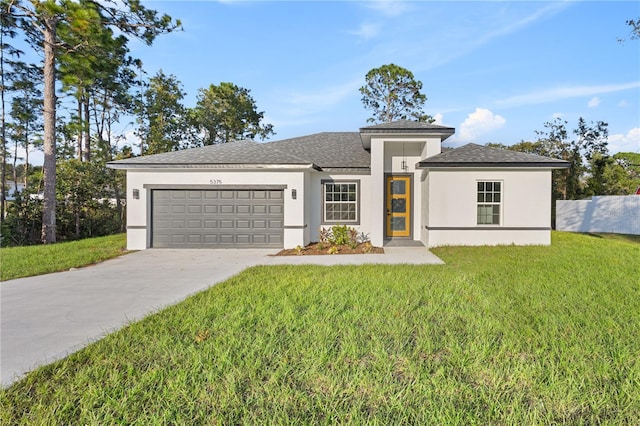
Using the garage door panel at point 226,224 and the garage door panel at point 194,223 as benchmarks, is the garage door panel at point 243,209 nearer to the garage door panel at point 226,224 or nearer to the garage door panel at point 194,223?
the garage door panel at point 226,224

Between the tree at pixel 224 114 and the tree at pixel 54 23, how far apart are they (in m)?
Result: 11.7

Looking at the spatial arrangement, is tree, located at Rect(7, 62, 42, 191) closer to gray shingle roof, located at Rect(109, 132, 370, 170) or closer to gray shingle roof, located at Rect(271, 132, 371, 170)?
gray shingle roof, located at Rect(109, 132, 370, 170)

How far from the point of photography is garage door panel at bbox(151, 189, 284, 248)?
11859 millimetres

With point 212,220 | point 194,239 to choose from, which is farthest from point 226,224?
point 194,239

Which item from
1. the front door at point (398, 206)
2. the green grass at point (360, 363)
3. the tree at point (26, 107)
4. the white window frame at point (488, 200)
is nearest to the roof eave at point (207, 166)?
the front door at point (398, 206)

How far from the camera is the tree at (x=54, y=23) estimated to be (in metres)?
13.6

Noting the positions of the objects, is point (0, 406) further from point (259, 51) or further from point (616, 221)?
point (616, 221)

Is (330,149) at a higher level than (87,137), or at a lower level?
lower

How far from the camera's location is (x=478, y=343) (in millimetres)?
3670

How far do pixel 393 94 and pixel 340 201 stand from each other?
18330mm

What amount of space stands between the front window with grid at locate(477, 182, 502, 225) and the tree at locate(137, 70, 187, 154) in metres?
20.9

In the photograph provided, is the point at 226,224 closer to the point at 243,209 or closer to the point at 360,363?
the point at 243,209

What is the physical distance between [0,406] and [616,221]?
2523 centimetres

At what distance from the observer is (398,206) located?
43.2ft
